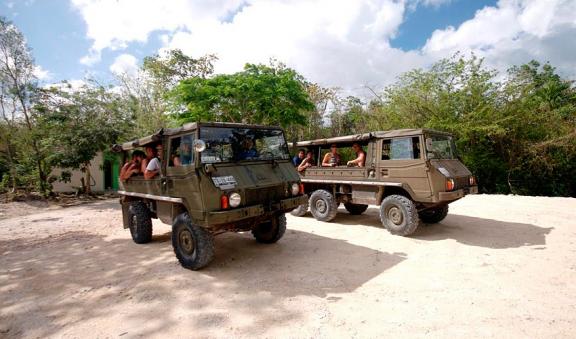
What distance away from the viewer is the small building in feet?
54.2

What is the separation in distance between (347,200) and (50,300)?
5.98m

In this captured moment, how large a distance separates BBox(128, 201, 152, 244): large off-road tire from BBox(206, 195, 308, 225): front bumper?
8.98ft

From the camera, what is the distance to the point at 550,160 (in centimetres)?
1270

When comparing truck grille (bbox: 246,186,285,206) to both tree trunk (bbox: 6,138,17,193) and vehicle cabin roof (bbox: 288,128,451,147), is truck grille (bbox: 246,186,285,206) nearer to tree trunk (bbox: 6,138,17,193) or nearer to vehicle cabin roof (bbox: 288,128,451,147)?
vehicle cabin roof (bbox: 288,128,451,147)

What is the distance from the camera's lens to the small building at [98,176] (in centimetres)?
1652

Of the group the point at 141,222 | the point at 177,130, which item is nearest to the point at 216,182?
the point at 177,130

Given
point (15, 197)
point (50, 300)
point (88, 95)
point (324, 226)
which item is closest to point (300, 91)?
point (324, 226)

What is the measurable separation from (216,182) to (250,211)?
65cm

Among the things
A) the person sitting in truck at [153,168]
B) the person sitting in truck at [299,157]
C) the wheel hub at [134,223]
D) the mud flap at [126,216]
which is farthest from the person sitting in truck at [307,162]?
the mud flap at [126,216]

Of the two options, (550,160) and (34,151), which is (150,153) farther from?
(550,160)

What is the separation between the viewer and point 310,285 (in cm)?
427

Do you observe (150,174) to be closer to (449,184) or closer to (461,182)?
(449,184)

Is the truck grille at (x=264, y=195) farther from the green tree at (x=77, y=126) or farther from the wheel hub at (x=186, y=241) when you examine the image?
the green tree at (x=77, y=126)

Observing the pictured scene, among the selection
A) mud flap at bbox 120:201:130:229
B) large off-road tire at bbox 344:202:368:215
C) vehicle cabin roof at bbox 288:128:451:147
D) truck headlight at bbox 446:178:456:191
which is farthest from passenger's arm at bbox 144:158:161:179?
truck headlight at bbox 446:178:456:191
